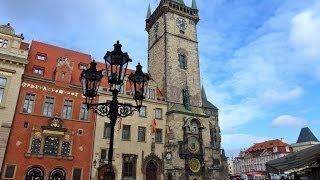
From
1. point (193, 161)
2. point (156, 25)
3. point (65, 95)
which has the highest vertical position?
point (156, 25)

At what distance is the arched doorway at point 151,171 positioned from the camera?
3231 centimetres

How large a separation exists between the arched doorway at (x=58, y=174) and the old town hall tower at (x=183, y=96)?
10.8 metres

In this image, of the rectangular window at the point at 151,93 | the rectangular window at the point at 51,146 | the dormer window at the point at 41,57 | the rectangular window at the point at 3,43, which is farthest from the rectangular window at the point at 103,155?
the rectangular window at the point at 3,43

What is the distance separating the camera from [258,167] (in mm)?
94688

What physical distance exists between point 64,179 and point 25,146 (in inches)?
187

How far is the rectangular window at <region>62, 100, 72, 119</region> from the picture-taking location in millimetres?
30516

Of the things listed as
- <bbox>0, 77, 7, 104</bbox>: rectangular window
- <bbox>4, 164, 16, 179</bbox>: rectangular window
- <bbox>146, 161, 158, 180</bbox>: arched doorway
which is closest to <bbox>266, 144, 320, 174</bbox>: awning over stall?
<bbox>146, 161, 158, 180</bbox>: arched doorway

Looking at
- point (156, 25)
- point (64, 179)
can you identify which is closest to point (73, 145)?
point (64, 179)

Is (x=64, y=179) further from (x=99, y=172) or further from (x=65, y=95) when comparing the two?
(x=65, y=95)

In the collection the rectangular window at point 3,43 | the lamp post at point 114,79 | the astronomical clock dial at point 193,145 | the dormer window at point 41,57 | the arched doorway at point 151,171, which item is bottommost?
the arched doorway at point 151,171

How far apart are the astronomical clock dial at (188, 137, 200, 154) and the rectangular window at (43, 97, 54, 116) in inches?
621

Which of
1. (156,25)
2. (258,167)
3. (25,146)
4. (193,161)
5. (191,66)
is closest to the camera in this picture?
(25,146)

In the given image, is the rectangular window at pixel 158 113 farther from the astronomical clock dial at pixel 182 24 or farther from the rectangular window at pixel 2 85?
the rectangular window at pixel 2 85

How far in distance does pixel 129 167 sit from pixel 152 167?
2757 millimetres
